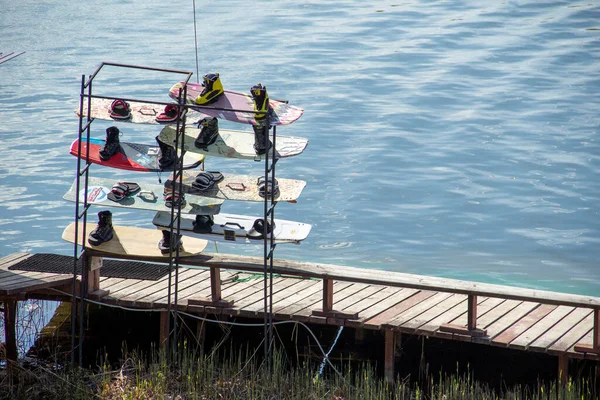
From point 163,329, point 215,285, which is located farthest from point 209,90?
point 163,329

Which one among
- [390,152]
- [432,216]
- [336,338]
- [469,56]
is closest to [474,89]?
[469,56]

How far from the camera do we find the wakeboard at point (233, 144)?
7.20 meters

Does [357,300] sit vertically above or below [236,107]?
below

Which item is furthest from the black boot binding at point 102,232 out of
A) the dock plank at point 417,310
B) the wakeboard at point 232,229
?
the dock plank at point 417,310

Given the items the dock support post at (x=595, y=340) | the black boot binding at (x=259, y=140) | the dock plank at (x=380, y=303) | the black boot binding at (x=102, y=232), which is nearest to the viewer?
the dock support post at (x=595, y=340)

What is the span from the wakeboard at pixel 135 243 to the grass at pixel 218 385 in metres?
0.77

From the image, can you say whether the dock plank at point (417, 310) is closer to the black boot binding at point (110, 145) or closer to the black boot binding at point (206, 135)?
the black boot binding at point (206, 135)

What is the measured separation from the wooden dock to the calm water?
3.57m

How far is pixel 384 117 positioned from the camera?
1625 cm

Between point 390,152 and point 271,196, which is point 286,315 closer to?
point 271,196

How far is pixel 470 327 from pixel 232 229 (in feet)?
6.34

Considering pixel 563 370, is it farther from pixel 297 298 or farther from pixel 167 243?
pixel 167 243

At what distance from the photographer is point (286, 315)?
7.46m

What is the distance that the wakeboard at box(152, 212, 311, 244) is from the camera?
24.7ft
